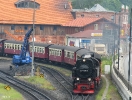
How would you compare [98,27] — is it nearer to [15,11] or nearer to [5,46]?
[15,11]

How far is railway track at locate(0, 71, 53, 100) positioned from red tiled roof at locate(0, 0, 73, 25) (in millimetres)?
39068

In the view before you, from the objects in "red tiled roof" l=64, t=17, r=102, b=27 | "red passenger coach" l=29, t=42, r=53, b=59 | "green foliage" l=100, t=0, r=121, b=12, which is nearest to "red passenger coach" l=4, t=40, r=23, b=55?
"red passenger coach" l=29, t=42, r=53, b=59

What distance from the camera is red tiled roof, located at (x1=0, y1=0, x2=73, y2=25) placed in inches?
3525

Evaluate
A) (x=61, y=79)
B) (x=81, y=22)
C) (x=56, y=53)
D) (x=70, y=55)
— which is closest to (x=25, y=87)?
(x=61, y=79)

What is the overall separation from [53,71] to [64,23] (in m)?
39.8

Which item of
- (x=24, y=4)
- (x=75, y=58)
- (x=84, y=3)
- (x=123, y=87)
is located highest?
(x=84, y=3)

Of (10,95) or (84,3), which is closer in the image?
(10,95)

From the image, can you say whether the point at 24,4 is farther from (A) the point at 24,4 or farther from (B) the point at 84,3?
(B) the point at 84,3

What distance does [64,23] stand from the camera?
93.4m

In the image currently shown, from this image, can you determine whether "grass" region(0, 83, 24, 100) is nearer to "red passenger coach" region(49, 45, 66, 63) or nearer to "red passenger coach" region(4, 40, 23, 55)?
"red passenger coach" region(49, 45, 66, 63)

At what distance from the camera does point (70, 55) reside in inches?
2158

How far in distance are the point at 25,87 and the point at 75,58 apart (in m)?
11.8

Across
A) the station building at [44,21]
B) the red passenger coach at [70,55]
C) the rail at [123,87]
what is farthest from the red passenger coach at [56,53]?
the station building at [44,21]

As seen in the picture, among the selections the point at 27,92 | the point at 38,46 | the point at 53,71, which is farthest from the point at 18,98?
the point at 38,46
